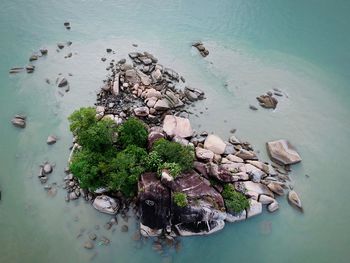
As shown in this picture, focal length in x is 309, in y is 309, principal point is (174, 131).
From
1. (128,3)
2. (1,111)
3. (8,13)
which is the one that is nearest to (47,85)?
(1,111)

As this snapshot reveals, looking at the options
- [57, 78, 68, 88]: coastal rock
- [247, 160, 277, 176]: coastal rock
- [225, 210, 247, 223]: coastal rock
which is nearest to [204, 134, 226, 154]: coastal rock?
[247, 160, 277, 176]: coastal rock

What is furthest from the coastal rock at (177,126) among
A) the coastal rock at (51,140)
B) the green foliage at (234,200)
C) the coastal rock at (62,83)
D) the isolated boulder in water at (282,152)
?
the coastal rock at (62,83)

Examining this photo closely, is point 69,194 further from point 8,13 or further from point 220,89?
point 8,13

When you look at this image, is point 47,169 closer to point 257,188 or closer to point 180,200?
point 180,200

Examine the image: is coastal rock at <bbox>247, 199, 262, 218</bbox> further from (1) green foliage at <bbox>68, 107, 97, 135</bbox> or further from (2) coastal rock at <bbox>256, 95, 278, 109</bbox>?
(1) green foliage at <bbox>68, 107, 97, 135</bbox>

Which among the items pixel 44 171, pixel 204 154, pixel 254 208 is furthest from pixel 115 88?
pixel 254 208
